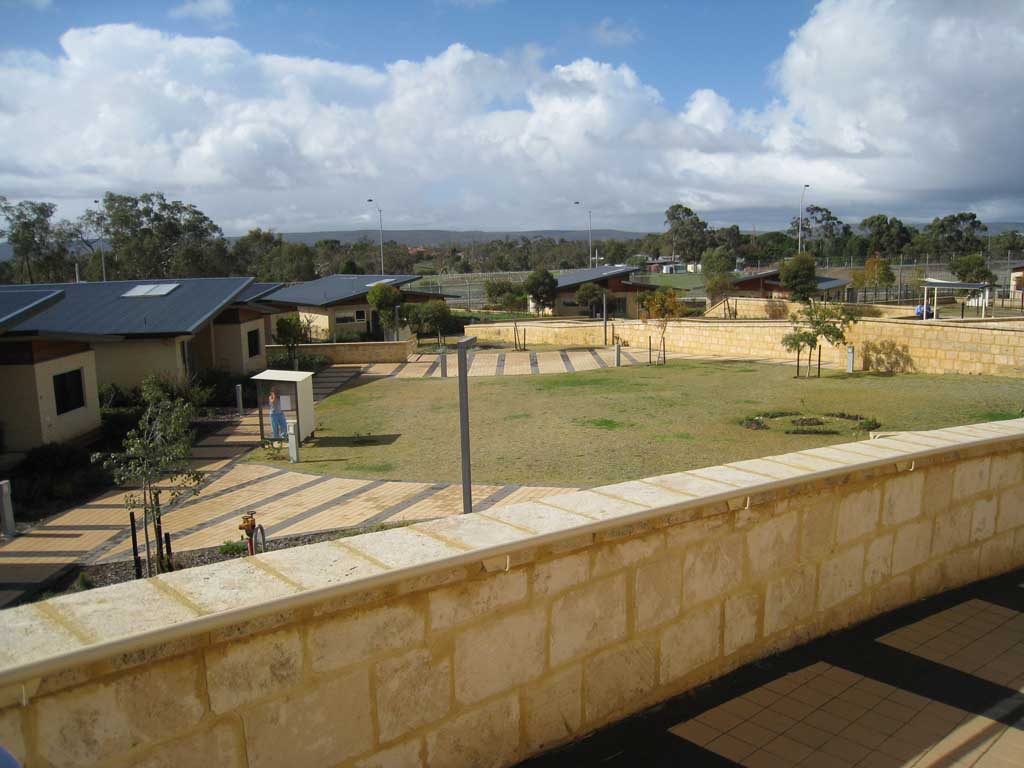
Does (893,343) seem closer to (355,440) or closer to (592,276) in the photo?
(355,440)

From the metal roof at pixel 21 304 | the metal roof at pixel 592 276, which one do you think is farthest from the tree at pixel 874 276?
the metal roof at pixel 21 304

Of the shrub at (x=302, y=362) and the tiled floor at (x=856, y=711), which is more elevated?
the tiled floor at (x=856, y=711)

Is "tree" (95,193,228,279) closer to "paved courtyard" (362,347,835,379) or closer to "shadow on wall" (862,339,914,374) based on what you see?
"paved courtyard" (362,347,835,379)

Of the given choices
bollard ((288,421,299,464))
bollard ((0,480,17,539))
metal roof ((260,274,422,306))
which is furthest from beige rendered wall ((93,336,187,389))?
metal roof ((260,274,422,306))

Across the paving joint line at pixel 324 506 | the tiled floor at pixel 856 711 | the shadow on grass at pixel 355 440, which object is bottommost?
the shadow on grass at pixel 355 440

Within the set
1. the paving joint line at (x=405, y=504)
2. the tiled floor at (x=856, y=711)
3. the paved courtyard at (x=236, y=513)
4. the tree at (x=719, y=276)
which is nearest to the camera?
the tiled floor at (x=856, y=711)

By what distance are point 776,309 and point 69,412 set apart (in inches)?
1557

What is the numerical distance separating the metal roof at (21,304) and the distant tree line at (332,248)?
3289 cm

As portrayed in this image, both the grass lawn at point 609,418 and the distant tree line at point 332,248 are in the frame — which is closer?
the grass lawn at point 609,418

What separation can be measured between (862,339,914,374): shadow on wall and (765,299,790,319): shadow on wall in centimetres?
2093

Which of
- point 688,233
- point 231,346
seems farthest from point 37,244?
point 688,233

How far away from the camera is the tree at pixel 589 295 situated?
51.1 metres

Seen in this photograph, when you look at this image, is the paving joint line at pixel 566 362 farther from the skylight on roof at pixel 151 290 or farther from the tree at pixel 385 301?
the skylight on roof at pixel 151 290

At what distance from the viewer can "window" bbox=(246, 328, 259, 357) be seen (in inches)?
1178
